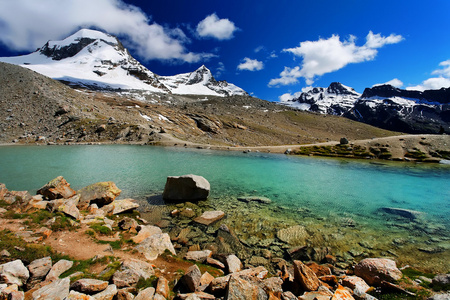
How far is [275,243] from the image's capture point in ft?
35.0

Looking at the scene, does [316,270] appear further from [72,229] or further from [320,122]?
[320,122]

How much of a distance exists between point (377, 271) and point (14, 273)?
11.4 metres

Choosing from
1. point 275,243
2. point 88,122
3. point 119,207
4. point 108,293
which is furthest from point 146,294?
point 88,122

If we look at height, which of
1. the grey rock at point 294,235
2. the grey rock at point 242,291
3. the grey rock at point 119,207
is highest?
the grey rock at point 242,291

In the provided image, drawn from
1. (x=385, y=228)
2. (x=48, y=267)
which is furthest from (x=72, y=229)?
(x=385, y=228)

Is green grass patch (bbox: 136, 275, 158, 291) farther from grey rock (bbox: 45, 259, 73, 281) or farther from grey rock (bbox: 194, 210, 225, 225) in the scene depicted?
grey rock (bbox: 194, 210, 225, 225)

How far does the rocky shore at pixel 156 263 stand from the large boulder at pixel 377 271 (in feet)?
0.11

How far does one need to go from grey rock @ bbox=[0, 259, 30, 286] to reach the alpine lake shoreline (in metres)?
0.25

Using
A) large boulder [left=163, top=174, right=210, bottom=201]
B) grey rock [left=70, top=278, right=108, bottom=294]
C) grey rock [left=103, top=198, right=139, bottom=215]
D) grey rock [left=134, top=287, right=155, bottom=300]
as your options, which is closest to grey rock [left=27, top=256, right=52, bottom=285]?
grey rock [left=70, top=278, right=108, bottom=294]

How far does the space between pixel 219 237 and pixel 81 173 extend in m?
20.6

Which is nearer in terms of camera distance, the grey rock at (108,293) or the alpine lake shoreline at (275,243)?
the grey rock at (108,293)

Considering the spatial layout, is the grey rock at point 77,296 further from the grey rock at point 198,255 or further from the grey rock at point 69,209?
the grey rock at point 69,209

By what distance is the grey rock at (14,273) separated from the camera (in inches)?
196

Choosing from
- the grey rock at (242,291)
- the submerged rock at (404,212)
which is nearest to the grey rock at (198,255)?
the grey rock at (242,291)
